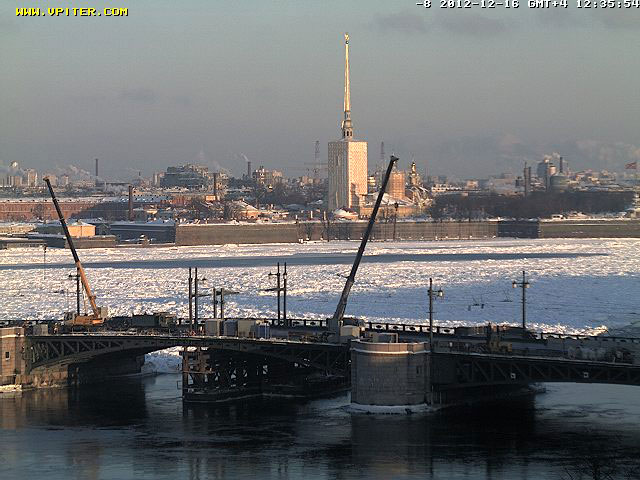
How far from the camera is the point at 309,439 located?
168 ft

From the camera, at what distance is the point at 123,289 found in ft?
352

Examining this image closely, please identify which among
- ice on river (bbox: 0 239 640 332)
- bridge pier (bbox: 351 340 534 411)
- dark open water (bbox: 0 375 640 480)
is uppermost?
ice on river (bbox: 0 239 640 332)

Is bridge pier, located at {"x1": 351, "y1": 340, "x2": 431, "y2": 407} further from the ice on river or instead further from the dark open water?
the ice on river

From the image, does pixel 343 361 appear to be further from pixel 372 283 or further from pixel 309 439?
pixel 372 283

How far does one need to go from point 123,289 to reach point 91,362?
134 ft

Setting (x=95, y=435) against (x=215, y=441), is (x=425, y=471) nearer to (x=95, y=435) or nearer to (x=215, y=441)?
(x=215, y=441)

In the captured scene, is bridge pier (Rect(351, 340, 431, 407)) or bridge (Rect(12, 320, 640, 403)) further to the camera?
bridge pier (Rect(351, 340, 431, 407))

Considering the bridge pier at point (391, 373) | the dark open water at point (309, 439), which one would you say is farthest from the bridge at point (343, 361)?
the dark open water at point (309, 439)

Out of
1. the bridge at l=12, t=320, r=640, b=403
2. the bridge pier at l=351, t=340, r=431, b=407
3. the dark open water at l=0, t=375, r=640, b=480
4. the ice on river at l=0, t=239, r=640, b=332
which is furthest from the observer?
the ice on river at l=0, t=239, r=640, b=332

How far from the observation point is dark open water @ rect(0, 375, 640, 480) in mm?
46438

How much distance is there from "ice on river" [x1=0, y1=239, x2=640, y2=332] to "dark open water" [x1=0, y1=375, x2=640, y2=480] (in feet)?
72.3

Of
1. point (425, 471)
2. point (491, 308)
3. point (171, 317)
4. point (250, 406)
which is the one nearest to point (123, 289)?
point (491, 308)

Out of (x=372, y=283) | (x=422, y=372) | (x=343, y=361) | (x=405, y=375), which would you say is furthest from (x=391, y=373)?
(x=372, y=283)

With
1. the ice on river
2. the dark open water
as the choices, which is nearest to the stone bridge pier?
the dark open water
